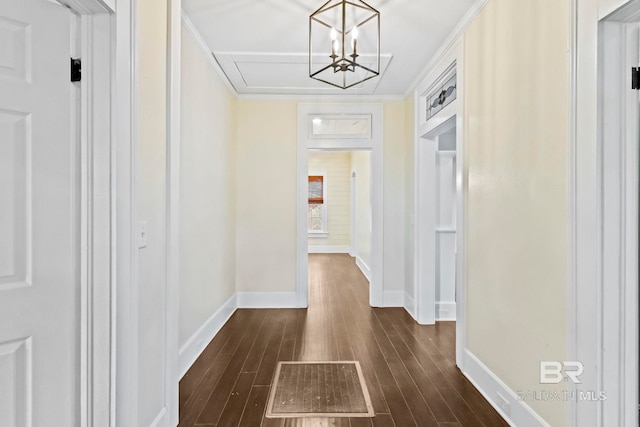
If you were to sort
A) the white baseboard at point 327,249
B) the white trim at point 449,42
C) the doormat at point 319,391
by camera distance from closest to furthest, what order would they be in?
the doormat at point 319,391, the white trim at point 449,42, the white baseboard at point 327,249

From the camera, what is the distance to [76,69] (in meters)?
1.41

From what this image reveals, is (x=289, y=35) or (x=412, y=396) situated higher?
(x=289, y=35)

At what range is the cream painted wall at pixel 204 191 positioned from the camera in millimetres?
2818

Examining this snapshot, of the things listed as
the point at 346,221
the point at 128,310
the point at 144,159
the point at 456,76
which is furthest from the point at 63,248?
the point at 346,221

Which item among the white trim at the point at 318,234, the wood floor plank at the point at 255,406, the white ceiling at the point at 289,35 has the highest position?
the white ceiling at the point at 289,35

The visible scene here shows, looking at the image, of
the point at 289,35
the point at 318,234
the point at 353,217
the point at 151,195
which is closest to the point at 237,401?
the point at 151,195

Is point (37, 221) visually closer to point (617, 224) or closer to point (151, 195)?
point (151, 195)

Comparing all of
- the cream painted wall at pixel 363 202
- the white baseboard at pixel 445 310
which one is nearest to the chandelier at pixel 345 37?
the white baseboard at pixel 445 310

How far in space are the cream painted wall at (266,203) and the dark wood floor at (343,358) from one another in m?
0.50

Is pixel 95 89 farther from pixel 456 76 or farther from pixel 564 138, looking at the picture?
pixel 456 76

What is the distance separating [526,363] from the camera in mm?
1997

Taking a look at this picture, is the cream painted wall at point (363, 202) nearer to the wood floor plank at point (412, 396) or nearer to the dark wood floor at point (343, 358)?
the dark wood floor at point (343, 358)

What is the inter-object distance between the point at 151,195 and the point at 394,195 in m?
3.36

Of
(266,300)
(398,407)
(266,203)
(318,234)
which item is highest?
(266,203)
